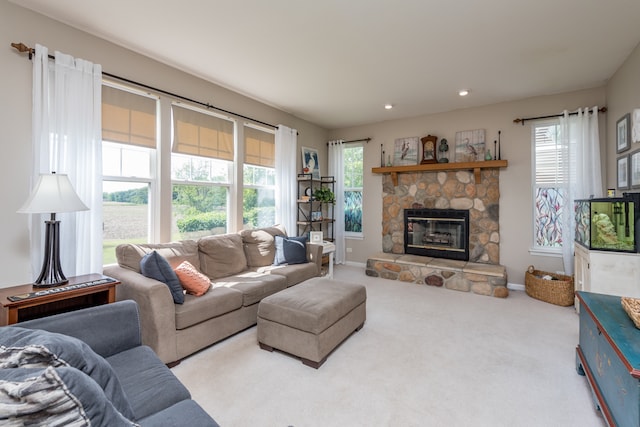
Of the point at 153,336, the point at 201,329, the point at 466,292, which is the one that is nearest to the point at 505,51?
the point at 466,292

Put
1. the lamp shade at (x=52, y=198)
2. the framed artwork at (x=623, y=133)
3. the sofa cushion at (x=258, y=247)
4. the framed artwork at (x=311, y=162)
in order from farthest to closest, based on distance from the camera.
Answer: the framed artwork at (x=311, y=162) → the sofa cushion at (x=258, y=247) → the framed artwork at (x=623, y=133) → the lamp shade at (x=52, y=198)

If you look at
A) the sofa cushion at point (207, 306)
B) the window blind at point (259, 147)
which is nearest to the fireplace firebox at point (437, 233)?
the window blind at point (259, 147)

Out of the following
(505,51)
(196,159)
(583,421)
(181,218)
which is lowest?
(583,421)

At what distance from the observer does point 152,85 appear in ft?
10.2

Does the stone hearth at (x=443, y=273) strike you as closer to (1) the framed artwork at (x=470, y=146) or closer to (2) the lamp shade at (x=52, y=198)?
(1) the framed artwork at (x=470, y=146)

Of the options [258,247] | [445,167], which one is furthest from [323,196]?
[445,167]

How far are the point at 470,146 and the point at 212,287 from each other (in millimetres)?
4224

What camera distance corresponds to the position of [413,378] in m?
2.15

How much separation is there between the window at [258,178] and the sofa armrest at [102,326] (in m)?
2.57

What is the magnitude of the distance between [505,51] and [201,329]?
12.5 feet

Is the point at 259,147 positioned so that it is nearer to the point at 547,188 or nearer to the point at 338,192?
the point at 338,192

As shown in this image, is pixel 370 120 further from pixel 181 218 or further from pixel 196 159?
pixel 181 218

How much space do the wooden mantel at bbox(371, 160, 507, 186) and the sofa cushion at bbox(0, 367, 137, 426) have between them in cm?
479

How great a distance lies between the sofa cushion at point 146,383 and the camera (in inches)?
48.7
